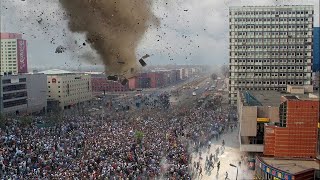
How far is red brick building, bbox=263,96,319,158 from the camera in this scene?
1700 centimetres

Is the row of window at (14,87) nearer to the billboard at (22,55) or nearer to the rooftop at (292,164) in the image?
the rooftop at (292,164)

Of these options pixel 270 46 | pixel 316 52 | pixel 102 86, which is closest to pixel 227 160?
pixel 270 46

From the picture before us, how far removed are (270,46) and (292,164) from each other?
104 ft

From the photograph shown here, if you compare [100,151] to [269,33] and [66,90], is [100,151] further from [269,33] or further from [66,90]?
[66,90]

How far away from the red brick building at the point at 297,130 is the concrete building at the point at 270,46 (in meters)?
28.9

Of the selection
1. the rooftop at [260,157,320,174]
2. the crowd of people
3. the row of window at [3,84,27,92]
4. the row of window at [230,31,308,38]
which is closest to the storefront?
the rooftop at [260,157,320,174]

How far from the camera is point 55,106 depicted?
50.6 m

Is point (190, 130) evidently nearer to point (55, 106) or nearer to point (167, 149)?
point (167, 149)

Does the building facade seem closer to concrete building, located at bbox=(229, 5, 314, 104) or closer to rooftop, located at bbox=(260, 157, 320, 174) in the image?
concrete building, located at bbox=(229, 5, 314, 104)

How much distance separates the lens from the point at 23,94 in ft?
148

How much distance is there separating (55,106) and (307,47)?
100 feet

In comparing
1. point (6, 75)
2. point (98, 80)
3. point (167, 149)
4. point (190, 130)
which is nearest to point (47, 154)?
point (167, 149)

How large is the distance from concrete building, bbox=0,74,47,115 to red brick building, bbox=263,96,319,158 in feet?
95.9

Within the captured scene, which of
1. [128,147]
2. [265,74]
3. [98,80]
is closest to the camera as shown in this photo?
[128,147]
